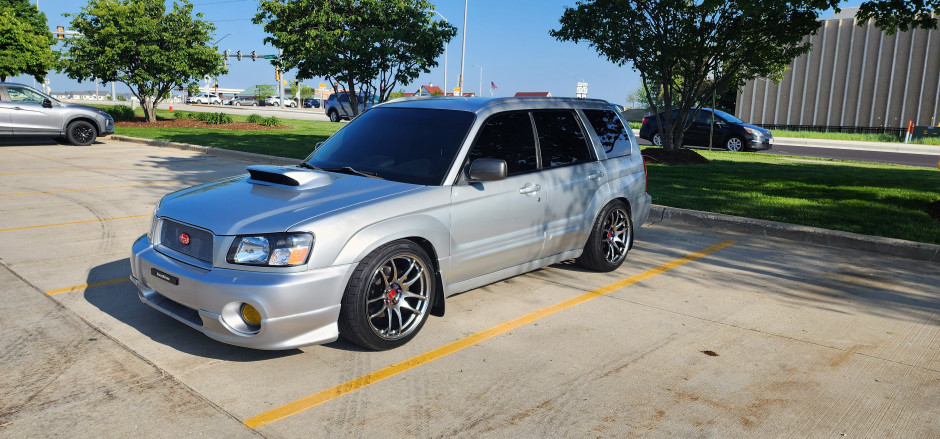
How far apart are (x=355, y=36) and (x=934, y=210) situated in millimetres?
12659

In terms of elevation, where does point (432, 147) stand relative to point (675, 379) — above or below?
above

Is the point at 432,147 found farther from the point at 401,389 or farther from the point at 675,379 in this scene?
the point at 675,379

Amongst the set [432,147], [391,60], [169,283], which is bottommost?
[169,283]

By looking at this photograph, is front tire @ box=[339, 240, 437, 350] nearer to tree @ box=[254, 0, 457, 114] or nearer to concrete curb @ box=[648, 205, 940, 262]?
concrete curb @ box=[648, 205, 940, 262]

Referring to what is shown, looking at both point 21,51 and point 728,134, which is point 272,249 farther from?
point 21,51

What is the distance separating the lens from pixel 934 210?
923 centimetres

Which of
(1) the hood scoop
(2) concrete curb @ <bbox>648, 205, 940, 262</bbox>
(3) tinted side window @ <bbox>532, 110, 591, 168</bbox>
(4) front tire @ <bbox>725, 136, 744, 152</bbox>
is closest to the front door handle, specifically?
(3) tinted side window @ <bbox>532, 110, 591, 168</bbox>

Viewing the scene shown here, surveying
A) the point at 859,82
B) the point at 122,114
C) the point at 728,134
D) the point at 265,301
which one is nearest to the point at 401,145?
the point at 265,301

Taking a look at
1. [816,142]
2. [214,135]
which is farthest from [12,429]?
[816,142]

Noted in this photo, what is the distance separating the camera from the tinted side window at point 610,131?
661 cm

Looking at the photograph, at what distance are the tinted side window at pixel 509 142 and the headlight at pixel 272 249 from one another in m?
1.57

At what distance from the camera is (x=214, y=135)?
69.4 feet

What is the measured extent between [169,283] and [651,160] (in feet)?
42.7

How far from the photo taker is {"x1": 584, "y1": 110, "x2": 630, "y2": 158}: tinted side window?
21.7 feet
